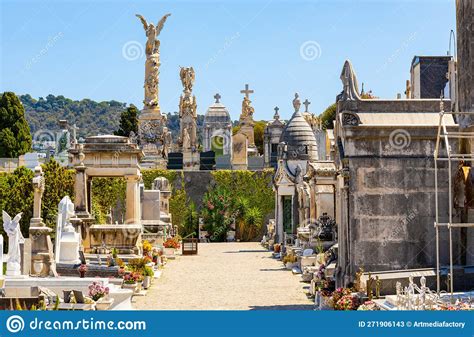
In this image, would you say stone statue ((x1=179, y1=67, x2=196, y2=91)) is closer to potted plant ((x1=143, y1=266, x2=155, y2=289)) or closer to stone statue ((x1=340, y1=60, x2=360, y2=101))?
potted plant ((x1=143, y1=266, x2=155, y2=289))

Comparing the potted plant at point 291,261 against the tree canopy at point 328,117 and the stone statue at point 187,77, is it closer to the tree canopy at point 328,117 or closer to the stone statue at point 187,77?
the stone statue at point 187,77

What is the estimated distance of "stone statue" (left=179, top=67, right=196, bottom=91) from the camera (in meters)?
63.5

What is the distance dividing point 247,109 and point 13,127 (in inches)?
720

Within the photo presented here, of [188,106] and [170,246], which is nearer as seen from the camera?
[170,246]

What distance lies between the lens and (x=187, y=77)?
64125 mm

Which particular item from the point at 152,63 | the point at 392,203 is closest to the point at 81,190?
the point at 392,203

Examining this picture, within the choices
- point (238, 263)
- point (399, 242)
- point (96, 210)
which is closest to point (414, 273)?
point (399, 242)

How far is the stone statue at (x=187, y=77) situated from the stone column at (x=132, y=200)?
32796 mm

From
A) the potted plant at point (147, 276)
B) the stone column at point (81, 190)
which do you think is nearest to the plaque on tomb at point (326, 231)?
the potted plant at point (147, 276)

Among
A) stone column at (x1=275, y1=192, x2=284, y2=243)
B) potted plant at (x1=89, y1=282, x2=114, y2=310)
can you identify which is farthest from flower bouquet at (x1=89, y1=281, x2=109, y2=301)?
stone column at (x1=275, y1=192, x2=284, y2=243)

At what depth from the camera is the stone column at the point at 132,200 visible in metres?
30.9

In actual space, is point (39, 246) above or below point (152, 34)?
below

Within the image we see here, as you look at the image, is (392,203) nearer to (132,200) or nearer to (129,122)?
(132,200)

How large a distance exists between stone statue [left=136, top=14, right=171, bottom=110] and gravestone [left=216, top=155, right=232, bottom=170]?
15.7 ft
